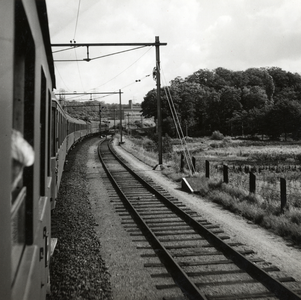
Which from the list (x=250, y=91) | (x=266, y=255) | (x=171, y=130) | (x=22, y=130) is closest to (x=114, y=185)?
(x=266, y=255)

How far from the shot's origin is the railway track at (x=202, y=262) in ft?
14.5

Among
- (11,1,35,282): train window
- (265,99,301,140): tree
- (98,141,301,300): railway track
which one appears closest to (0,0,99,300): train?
(11,1,35,282): train window

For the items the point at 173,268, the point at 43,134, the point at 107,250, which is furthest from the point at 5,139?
the point at 107,250

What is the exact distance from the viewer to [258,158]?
31.4 m

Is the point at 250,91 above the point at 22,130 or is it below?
above

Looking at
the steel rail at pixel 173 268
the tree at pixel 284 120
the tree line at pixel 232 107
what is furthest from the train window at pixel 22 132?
the tree at pixel 284 120

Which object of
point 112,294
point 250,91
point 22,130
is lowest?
point 112,294

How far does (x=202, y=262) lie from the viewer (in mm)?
5434

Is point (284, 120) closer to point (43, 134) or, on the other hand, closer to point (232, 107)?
point (232, 107)

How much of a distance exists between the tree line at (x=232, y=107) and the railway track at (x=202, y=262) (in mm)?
57845

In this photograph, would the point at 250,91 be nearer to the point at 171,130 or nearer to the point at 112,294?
the point at 171,130

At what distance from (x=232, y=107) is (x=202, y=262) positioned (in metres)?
76.1

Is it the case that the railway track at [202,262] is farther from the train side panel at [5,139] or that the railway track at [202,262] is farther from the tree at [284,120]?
the tree at [284,120]

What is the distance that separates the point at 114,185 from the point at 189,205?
12.7 feet
